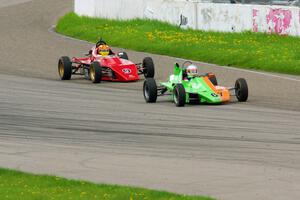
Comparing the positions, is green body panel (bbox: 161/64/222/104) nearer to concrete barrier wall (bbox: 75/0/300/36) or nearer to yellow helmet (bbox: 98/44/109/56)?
yellow helmet (bbox: 98/44/109/56)

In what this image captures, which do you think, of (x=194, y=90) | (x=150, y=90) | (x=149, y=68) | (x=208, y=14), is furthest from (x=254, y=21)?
(x=194, y=90)

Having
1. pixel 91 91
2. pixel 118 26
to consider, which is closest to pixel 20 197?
pixel 91 91

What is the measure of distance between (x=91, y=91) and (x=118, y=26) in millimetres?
15886

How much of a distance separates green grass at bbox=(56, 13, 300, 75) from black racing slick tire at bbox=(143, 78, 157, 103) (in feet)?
24.2

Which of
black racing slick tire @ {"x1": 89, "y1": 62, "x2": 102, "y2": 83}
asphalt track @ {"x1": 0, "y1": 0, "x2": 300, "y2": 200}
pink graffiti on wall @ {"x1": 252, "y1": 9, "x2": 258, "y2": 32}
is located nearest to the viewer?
asphalt track @ {"x1": 0, "y1": 0, "x2": 300, "y2": 200}

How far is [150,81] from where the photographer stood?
2295 centimetres

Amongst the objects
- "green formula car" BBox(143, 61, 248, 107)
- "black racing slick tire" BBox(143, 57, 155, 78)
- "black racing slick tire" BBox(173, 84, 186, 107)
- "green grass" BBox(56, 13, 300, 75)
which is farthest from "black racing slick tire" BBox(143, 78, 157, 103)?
"green grass" BBox(56, 13, 300, 75)

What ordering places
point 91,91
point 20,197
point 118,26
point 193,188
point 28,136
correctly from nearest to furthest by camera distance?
point 20,197 → point 193,188 → point 28,136 → point 91,91 → point 118,26

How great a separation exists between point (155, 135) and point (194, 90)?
4.55 meters

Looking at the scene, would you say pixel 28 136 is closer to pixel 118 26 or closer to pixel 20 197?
pixel 20 197

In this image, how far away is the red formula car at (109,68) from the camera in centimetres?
2775

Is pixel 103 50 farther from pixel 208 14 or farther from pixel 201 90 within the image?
pixel 208 14

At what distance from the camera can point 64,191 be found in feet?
40.5

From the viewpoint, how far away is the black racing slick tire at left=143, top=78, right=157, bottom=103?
23.0m
